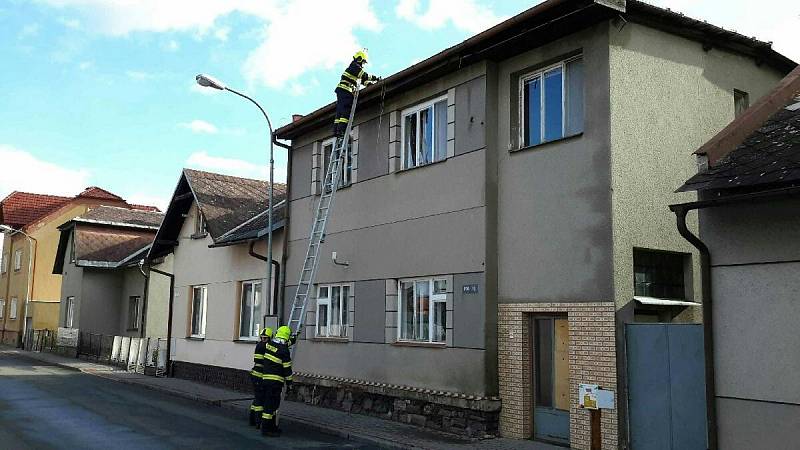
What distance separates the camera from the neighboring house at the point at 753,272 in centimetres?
769

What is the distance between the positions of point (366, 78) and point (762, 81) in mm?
7325

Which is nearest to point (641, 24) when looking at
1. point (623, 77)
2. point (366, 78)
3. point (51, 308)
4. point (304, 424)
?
point (623, 77)

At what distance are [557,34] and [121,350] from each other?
68.6 feet

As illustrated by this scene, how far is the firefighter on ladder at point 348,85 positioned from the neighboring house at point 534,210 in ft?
1.05

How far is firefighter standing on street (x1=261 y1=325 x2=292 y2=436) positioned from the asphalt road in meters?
0.28

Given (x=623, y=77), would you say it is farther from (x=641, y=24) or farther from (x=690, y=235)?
(x=690, y=235)

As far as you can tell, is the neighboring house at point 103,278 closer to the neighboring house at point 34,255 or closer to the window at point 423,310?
the neighboring house at point 34,255

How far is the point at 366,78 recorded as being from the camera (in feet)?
49.2

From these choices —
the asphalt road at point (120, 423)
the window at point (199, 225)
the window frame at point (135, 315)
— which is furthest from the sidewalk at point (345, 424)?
the window frame at point (135, 315)

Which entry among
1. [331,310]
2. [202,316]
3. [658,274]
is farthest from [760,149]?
[202,316]

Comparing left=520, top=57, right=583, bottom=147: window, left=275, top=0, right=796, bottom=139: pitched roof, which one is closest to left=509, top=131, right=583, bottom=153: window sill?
left=520, top=57, right=583, bottom=147: window

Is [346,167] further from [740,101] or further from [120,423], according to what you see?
[740,101]

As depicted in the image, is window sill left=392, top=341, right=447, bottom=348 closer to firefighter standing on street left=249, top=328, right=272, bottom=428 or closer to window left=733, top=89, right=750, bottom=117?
firefighter standing on street left=249, top=328, right=272, bottom=428

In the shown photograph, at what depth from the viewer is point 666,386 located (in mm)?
9547
